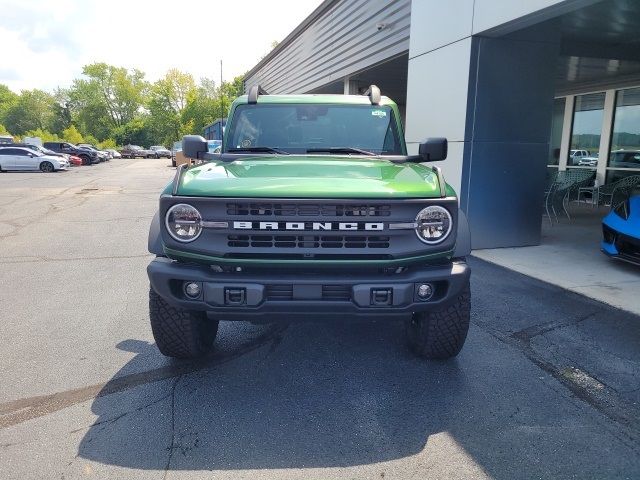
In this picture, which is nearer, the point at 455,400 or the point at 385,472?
the point at 385,472

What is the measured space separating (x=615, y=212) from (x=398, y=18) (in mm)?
6398

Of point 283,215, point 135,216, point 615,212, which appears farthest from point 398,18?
point 283,215

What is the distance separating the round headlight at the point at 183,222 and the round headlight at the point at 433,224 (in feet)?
4.29

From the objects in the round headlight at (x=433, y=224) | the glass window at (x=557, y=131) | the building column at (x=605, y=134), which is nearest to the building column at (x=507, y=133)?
the round headlight at (x=433, y=224)

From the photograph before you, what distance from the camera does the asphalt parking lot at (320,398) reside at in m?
2.48

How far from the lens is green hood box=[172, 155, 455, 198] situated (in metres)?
2.80

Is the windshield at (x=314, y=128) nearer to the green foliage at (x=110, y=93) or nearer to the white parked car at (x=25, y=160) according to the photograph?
the white parked car at (x=25, y=160)

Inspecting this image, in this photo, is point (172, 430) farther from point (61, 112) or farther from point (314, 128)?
point (61, 112)

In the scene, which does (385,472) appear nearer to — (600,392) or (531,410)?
(531,410)

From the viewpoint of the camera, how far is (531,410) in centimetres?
299

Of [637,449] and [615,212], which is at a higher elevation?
[615,212]

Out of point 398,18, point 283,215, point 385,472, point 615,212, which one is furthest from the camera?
point 398,18

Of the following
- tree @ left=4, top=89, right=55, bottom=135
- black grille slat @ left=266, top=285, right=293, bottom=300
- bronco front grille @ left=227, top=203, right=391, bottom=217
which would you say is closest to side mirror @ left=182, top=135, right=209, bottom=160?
bronco front grille @ left=227, top=203, right=391, bottom=217

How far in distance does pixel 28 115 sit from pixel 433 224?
374 feet
